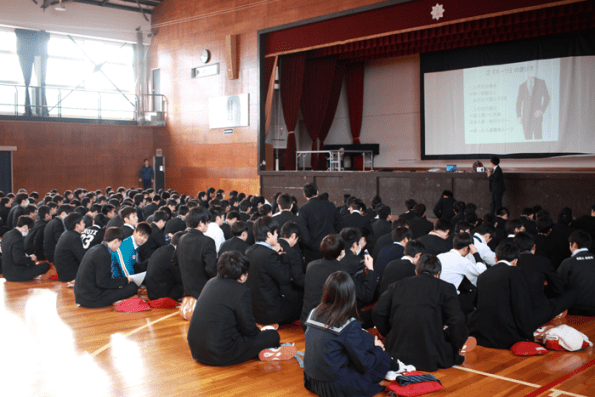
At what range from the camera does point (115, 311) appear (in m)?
6.02

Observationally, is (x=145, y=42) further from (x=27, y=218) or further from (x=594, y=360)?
(x=594, y=360)

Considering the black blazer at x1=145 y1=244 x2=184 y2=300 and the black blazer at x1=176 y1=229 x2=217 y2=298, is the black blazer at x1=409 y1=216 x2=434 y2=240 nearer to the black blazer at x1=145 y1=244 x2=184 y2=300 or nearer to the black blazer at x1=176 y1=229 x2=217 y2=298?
the black blazer at x1=176 y1=229 x2=217 y2=298

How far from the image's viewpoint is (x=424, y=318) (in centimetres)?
391

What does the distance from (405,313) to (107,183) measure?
1631 centimetres

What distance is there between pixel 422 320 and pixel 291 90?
488 inches

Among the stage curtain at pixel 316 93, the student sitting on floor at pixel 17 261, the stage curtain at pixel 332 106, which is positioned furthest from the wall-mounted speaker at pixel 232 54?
the student sitting on floor at pixel 17 261

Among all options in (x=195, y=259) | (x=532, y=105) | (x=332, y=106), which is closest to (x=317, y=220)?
(x=195, y=259)

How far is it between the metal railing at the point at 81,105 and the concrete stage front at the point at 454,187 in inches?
256

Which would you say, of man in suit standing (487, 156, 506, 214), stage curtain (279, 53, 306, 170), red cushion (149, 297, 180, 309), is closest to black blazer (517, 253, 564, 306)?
red cushion (149, 297, 180, 309)

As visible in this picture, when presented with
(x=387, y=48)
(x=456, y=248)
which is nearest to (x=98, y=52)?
(x=387, y=48)

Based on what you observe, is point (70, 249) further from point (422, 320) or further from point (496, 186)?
point (496, 186)

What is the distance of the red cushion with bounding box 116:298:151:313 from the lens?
600 centimetres

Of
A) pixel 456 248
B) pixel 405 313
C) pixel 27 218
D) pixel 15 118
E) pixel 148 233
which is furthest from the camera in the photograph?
pixel 15 118

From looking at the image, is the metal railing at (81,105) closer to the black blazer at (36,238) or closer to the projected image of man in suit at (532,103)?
the black blazer at (36,238)
